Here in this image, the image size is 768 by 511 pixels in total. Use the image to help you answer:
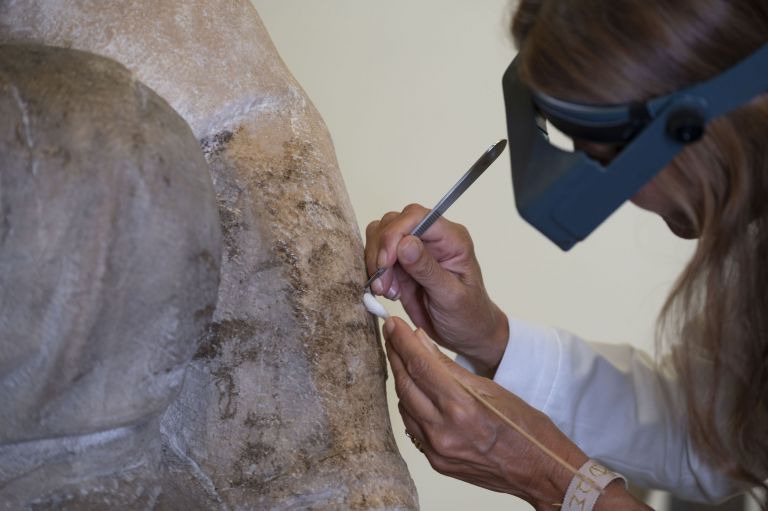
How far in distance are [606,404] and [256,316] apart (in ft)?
1.74

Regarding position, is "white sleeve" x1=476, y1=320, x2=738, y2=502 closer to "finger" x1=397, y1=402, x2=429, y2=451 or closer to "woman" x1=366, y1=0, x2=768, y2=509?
"woman" x1=366, y1=0, x2=768, y2=509

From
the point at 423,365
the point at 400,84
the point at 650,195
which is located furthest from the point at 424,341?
the point at 400,84

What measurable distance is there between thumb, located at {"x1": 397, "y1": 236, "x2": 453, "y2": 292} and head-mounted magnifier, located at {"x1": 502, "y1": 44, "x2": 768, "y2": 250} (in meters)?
0.20

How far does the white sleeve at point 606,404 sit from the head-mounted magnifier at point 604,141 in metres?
0.42

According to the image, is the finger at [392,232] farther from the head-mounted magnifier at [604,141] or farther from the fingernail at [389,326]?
the head-mounted magnifier at [604,141]

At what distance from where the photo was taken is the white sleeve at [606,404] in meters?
1.11

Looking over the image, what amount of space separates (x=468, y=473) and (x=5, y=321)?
532 millimetres

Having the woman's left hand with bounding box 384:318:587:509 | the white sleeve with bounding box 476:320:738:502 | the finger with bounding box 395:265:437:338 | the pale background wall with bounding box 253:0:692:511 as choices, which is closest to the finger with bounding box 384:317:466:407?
the woman's left hand with bounding box 384:318:587:509

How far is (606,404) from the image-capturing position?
1136mm

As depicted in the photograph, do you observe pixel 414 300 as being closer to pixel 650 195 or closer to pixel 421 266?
pixel 421 266

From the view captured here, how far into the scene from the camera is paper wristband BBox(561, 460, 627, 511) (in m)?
0.89

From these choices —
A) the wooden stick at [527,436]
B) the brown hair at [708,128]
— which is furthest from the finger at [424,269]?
the brown hair at [708,128]

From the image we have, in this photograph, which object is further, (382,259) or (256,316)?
(382,259)

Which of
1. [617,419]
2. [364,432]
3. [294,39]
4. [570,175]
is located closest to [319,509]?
[364,432]
